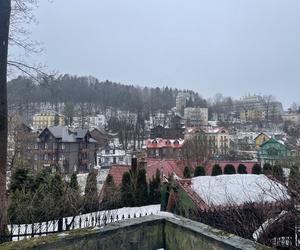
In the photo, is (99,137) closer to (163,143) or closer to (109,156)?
(109,156)

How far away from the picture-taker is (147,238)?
11.6 ft

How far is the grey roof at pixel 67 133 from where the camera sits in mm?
49156

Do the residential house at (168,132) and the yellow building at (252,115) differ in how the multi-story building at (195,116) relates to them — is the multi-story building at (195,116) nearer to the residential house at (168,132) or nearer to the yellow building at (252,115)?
the yellow building at (252,115)

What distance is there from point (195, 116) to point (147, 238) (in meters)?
85.7

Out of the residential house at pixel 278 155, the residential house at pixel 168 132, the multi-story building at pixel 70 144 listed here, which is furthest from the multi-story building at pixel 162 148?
the residential house at pixel 278 155

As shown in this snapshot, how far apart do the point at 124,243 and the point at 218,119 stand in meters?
87.5

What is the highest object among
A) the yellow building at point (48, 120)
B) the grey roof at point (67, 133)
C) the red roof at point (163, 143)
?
the yellow building at point (48, 120)

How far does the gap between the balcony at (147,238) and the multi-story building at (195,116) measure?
8069cm

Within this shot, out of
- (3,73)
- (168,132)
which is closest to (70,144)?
(168,132)

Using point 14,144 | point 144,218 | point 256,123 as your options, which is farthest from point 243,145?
point 144,218

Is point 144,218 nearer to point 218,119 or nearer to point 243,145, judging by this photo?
point 243,145

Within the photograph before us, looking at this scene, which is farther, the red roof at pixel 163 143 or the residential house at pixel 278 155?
the red roof at pixel 163 143

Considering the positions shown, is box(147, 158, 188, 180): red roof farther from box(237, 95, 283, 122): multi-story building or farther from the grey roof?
box(237, 95, 283, 122): multi-story building

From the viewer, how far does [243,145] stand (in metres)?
51.3
